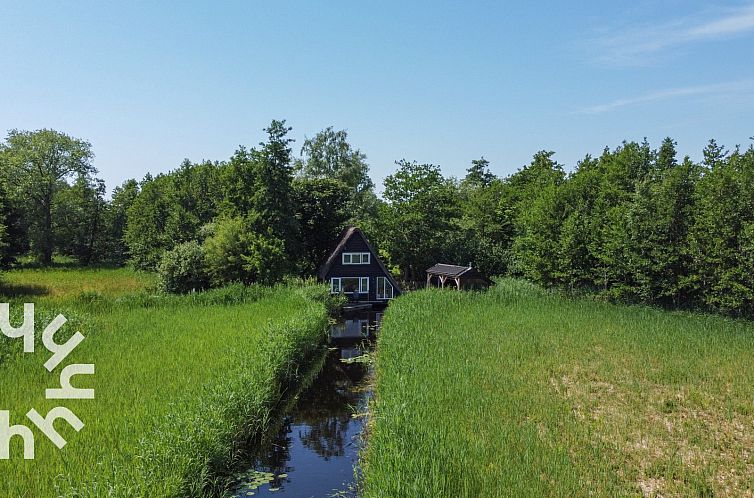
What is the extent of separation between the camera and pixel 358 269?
120 feet

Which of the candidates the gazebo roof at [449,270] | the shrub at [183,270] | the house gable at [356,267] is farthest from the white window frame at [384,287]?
the shrub at [183,270]

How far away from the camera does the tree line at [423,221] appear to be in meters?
25.0

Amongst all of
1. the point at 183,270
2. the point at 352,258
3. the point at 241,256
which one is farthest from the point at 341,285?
the point at 183,270

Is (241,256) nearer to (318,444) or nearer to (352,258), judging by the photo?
(352,258)

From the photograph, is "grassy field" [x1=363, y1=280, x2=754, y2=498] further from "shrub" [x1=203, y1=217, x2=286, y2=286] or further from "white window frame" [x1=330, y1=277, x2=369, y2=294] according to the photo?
"white window frame" [x1=330, y1=277, x2=369, y2=294]

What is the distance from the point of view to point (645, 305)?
2758 cm

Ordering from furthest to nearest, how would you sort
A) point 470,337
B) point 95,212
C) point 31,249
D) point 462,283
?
point 95,212 < point 31,249 < point 462,283 < point 470,337

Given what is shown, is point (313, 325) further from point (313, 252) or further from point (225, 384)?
point (313, 252)

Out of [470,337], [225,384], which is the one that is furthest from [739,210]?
[225,384]

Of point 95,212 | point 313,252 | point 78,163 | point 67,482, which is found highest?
point 78,163

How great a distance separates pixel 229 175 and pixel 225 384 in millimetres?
30300

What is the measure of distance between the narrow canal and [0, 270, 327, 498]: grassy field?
2.24 ft

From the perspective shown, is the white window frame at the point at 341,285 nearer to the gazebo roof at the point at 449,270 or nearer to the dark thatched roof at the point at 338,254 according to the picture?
the dark thatched roof at the point at 338,254

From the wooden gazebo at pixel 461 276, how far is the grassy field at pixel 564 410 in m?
14.0
